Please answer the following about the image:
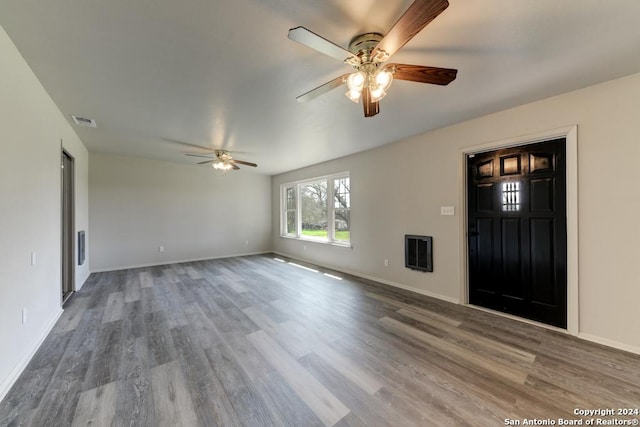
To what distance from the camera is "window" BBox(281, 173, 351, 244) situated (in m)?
5.28

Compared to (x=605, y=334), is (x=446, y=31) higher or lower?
higher

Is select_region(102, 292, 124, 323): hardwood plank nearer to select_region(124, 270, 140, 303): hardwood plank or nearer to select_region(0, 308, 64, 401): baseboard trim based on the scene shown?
select_region(124, 270, 140, 303): hardwood plank

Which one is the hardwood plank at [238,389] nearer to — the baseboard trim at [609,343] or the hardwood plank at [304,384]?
the hardwood plank at [304,384]

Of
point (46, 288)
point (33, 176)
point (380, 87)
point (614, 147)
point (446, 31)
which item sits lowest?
point (46, 288)

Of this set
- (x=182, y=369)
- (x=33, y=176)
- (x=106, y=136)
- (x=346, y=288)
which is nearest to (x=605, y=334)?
(x=346, y=288)

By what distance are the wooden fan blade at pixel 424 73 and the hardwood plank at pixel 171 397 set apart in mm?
2596

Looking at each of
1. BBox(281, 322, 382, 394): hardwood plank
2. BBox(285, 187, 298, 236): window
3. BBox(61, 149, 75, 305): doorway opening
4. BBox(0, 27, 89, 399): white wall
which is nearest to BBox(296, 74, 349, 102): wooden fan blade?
BBox(0, 27, 89, 399): white wall

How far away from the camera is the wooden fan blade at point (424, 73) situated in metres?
1.62

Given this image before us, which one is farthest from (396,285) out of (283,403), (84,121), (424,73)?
(84,121)

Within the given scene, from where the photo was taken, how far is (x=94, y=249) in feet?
16.6

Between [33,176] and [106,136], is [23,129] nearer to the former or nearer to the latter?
[33,176]

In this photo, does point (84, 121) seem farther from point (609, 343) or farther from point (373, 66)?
point (609, 343)

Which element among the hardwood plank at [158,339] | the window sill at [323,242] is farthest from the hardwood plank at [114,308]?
the window sill at [323,242]

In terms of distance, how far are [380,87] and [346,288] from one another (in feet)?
10.3
